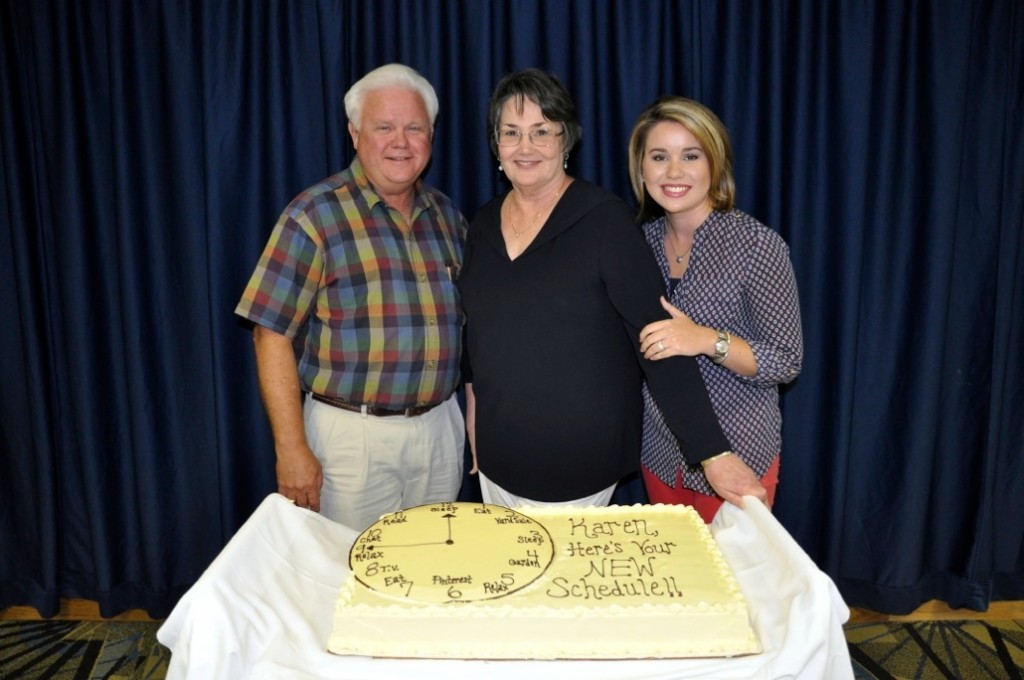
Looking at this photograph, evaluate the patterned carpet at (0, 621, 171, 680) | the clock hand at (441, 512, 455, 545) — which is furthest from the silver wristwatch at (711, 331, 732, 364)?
the patterned carpet at (0, 621, 171, 680)

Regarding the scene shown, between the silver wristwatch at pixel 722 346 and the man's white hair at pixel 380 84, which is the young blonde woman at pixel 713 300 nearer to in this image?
the silver wristwatch at pixel 722 346

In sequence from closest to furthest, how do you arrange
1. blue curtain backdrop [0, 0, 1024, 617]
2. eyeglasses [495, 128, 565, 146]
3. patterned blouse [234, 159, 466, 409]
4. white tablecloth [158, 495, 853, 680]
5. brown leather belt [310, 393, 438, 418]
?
1. white tablecloth [158, 495, 853, 680]
2. eyeglasses [495, 128, 565, 146]
3. patterned blouse [234, 159, 466, 409]
4. brown leather belt [310, 393, 438, 418]
5. blue curtain backdrop [0, 0, 1024, 617]

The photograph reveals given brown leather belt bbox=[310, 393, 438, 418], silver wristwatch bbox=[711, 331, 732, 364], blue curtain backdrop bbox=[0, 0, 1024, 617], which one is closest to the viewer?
silver wristwatch bbox=[711, 331, 732, 364]

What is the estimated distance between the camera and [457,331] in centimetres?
188

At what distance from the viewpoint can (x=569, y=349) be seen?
5.13 ft

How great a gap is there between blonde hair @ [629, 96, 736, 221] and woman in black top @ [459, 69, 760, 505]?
20cm

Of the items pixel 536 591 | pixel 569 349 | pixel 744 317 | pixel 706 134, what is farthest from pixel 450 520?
pixel 706 134

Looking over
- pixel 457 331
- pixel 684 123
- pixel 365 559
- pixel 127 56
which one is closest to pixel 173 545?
pixel 457 331

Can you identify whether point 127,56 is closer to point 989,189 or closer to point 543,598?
point 543,598

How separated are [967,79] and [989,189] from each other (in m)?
0.33

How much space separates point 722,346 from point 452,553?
2.36 ft

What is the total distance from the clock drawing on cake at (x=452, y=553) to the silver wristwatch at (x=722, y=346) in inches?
21.8

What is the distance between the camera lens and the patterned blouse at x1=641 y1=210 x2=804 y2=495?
1580 millimetres

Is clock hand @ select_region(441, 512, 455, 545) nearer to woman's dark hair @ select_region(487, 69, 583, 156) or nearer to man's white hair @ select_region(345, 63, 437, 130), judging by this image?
woman's dark hair @ select_region(487, 69, 583, 156)
